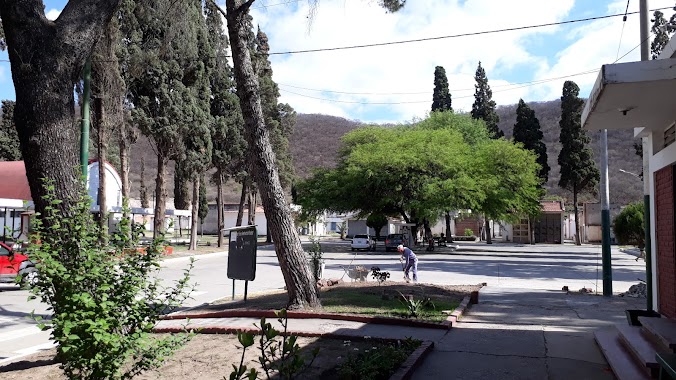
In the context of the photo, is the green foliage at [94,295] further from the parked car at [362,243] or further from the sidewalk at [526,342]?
the parked car at [362,243]

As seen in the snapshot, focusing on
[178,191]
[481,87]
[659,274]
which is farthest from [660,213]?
[481,87]

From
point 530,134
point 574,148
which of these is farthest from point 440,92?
point 574,148

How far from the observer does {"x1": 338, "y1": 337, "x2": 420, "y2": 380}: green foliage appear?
5652 mm

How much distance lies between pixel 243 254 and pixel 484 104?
183 ft

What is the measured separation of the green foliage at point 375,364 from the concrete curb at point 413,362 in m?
0.07

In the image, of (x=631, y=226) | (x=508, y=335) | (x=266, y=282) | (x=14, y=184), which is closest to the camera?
(x=508, y=335)

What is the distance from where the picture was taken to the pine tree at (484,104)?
63719 mm

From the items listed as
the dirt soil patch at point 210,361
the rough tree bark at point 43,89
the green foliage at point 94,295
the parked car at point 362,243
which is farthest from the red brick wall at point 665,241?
the parked car at point 362,243

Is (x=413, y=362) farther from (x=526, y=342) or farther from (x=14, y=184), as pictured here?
(x=14, y=184)

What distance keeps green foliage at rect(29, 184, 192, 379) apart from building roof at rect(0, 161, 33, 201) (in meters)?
30.1

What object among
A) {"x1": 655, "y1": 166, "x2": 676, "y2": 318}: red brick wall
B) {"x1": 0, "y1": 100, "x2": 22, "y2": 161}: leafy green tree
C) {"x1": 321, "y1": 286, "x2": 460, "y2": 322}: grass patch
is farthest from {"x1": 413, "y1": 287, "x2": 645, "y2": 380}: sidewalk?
{"x1": 0, "y1": 100, "x2": 22, "y2": 161}: leafy green tree

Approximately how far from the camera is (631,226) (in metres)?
27.9

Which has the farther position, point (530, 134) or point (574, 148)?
point (530, 134)

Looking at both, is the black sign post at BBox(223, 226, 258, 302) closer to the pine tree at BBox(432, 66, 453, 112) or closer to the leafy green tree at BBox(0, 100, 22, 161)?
the leafy green tree at BBox(0, 100, 22, 161)
